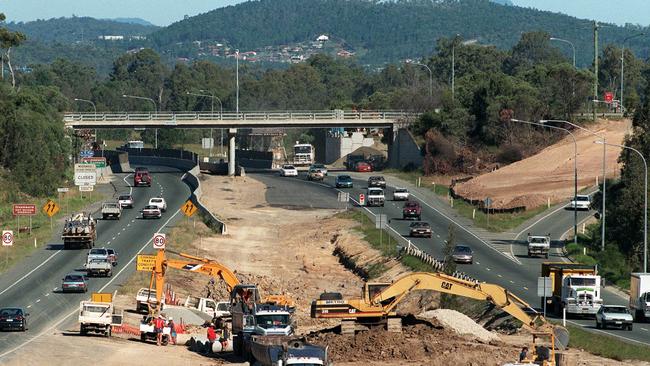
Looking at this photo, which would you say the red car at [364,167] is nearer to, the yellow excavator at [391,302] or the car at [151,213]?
the car at [151,213]

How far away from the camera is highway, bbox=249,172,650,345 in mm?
72819

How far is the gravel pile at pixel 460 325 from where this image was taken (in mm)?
53256

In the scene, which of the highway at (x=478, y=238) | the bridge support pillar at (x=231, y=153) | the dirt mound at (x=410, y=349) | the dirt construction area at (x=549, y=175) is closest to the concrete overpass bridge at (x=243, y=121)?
the bridge support pillar at (x=231, y=153)

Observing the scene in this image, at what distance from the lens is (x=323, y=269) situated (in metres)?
92.3

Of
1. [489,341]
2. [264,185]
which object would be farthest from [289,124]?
[489,341]

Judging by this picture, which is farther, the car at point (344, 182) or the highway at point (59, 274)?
the car at point (344, 182)

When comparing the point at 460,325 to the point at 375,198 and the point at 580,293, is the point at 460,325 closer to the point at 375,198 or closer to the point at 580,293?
the point at 580,293

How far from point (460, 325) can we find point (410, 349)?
4.24 m

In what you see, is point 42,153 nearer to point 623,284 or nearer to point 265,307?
point 623,284

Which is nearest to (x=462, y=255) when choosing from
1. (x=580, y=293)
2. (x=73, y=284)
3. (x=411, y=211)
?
(x=580, y=293)

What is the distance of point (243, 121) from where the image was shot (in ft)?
486

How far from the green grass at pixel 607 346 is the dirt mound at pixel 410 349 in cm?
344

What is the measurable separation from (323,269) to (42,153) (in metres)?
49.1

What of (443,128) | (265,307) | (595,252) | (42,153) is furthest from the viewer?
(443,128)
